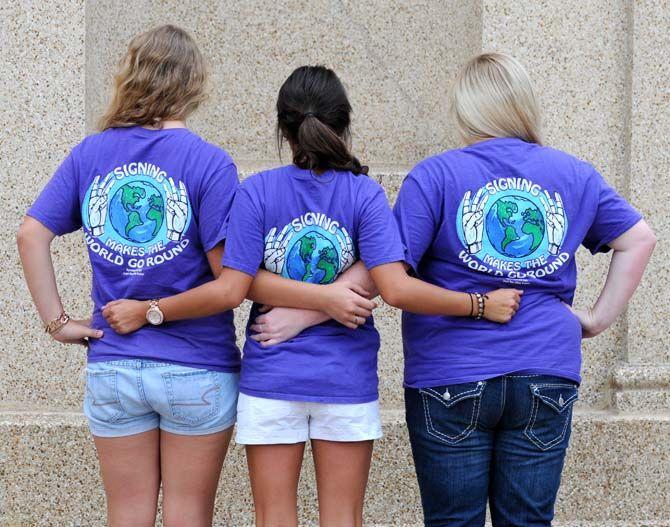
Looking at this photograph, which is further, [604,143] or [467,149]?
[604,143]

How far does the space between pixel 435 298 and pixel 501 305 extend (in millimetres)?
181

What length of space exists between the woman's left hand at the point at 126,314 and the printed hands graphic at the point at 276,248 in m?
0.37

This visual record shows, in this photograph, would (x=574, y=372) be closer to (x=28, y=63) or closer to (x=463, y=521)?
(x=463, y=521)

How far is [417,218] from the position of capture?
2691 mm

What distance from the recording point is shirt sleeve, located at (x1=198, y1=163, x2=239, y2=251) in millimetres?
2723

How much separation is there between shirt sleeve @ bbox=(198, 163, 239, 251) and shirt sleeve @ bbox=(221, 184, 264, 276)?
0.13 feet

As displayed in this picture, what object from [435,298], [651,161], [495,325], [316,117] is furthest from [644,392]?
[316,117]

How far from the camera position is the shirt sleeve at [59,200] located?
282cm

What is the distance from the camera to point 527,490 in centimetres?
269

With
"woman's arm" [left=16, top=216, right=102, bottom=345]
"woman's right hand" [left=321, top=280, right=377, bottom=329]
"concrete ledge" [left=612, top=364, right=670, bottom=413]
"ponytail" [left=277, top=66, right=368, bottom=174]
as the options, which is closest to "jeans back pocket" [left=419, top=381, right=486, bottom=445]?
"woman's right hand" [left=321, top=280, right=377, bottom=329]

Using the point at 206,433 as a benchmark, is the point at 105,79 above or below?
above

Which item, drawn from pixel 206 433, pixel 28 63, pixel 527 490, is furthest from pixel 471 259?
pixel 28 63

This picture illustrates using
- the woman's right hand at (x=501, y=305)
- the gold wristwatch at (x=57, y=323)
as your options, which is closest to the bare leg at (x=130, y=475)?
the gold wristwatch at (x=57, y=323)

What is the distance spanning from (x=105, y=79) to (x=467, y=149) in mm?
2725
